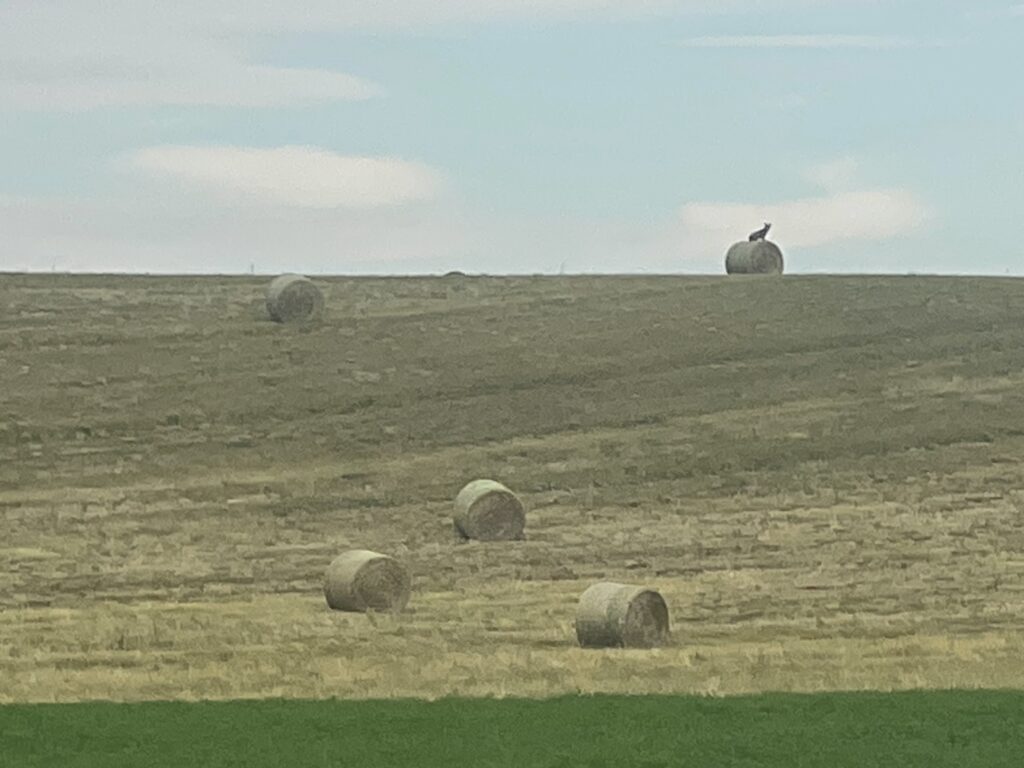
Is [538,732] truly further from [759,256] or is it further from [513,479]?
[759,256]

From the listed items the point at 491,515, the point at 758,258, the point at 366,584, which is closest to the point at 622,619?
the point at 366,584

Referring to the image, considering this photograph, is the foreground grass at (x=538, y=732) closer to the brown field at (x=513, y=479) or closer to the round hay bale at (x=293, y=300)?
the brown field at (x=513, y=479)

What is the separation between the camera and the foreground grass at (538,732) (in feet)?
44.6

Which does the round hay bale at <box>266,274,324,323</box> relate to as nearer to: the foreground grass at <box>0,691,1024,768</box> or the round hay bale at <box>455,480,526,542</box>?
the round hay bale at <box>455,480,526,542</box>

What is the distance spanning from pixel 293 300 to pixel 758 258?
40.0 ft

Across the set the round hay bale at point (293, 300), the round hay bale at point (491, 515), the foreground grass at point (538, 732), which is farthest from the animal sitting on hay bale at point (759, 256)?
the foreground grass at point (538, 732)

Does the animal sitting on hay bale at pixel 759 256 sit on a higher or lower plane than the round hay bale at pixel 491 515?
higher

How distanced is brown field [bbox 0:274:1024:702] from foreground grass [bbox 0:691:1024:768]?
1.58 metres

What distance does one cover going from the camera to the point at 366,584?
23.4 meters

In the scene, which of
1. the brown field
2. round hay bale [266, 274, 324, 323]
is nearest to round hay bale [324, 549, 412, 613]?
the brown field

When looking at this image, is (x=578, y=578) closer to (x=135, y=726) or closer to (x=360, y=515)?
(x=360, y=515)

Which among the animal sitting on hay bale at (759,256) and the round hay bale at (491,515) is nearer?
the round hay bale at (491,515)

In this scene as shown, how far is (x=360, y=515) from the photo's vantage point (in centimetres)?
3155

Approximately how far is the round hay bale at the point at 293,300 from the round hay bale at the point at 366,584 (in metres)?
19.7
